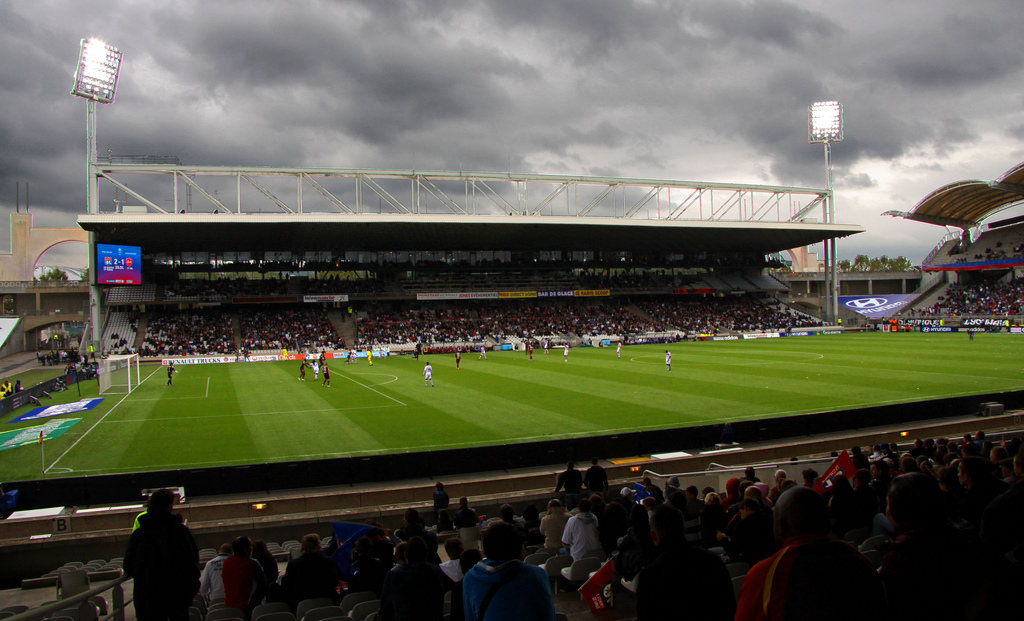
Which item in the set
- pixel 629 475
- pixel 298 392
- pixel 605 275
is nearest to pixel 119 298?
pixel 298 392

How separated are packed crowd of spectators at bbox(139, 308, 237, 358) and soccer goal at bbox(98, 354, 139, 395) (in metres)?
14.9

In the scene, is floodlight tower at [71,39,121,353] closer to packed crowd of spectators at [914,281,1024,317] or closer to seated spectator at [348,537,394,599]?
seated spectator at [348,537,394,599]

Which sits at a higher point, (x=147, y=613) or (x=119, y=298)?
(x=119, y=298)

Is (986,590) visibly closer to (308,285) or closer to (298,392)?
(298,392)

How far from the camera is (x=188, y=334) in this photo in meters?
58.1

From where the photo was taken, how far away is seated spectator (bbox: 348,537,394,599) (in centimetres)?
609

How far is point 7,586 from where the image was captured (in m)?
10.4

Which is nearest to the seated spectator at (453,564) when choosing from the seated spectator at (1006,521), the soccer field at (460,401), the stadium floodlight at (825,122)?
the seated spectator at (1006,521)

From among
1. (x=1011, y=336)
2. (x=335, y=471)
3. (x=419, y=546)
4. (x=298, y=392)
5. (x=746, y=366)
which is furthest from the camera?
(x=1011, y=336)

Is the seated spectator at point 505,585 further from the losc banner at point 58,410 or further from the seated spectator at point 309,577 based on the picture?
the losc banner at point 58,410

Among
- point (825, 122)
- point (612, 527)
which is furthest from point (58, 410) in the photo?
point (825, 122)

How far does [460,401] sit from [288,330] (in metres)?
40.3

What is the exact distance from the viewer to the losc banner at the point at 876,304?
80812 mm

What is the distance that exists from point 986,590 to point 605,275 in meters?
80.0
